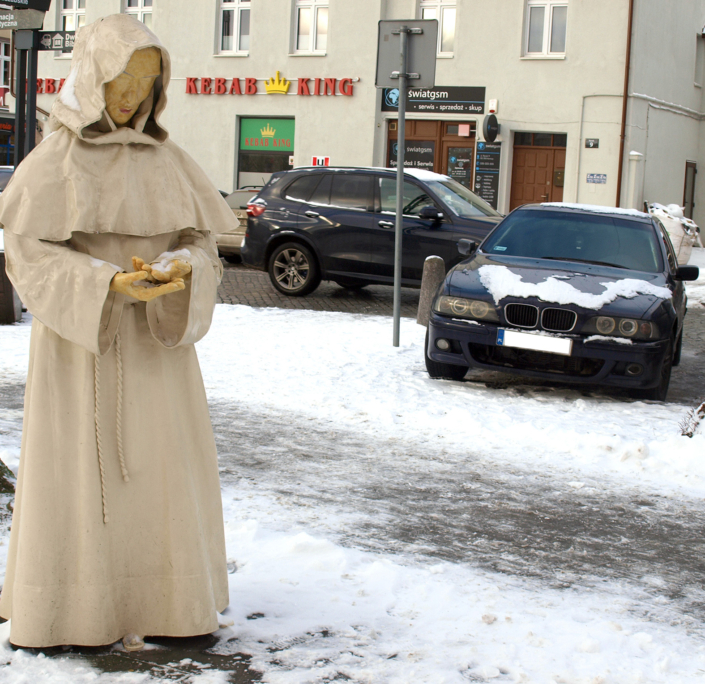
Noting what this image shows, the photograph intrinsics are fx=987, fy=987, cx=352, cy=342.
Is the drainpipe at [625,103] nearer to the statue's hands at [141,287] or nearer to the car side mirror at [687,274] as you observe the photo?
the car side mirror at [687,274]

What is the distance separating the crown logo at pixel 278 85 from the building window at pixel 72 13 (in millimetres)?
7138

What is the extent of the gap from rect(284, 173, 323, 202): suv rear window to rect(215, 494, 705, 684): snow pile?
993cm

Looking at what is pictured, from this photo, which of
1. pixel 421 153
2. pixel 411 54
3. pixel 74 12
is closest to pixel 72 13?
pixel 74 12

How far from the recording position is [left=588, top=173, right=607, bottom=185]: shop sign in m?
24.6

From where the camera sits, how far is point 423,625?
3514 millimetres

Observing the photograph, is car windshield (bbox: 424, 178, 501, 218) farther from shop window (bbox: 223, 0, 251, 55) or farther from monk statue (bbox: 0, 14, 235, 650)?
shop window (bbox: 223, 0, 251, 55)

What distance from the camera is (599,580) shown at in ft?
13.4

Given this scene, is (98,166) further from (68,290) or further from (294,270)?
(294,270)

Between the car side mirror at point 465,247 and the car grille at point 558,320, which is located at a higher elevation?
the car side mirror at point 465,247

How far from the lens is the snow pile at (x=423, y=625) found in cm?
318

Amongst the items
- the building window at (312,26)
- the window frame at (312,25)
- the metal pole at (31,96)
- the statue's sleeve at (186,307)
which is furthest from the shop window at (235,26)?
the statue's sleeve at (186,307)

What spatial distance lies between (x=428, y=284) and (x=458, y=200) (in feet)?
8.84

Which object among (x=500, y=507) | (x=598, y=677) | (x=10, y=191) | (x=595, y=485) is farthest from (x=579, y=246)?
(x=10, y=191)

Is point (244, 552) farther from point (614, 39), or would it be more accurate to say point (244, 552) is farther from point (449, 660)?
point (614, 39)
